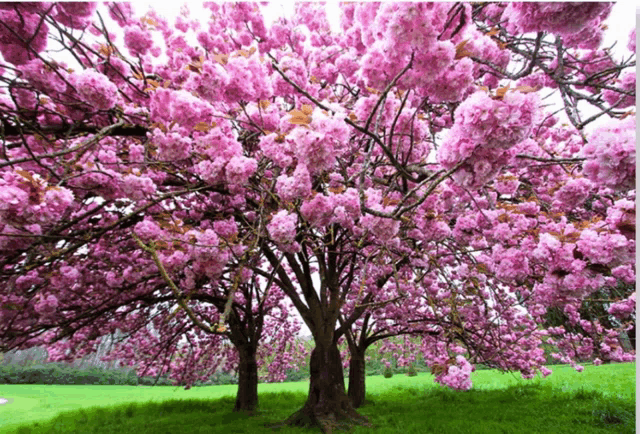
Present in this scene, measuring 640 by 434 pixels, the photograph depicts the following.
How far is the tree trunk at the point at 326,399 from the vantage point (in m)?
5.30

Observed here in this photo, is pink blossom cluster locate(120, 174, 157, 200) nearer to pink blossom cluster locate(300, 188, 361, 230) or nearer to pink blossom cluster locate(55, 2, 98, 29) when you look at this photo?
pink blossom cluster locate(55, 2, 98, 29)

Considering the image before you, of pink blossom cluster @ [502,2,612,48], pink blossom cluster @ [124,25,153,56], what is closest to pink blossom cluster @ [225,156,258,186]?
pink blossom cluster @ [502,2,612,48]

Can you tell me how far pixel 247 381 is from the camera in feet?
25.0

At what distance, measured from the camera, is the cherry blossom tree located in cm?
176

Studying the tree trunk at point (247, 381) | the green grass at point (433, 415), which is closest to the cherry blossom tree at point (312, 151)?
the green grass at point (433, 415)

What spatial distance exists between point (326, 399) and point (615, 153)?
211 inches

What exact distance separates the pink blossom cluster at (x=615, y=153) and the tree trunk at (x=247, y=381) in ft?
24.9

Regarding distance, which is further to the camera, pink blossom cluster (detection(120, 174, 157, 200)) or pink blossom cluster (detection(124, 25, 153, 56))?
pink blossom cluster (detection(124, 25, 153, 56))

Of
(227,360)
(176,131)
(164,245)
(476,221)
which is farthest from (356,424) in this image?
(227,360)

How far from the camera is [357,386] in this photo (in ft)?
26.6

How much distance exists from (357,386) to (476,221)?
19.8 feet

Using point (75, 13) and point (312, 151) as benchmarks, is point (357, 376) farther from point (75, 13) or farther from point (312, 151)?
point (75, 13)

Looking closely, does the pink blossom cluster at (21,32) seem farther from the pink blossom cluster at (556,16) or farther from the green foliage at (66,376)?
the green foliage at (66,376)

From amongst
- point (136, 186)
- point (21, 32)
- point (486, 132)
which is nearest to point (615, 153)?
point (486, 132)
